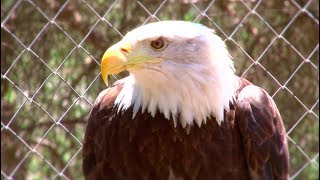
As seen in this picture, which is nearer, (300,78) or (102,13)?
(102,13)

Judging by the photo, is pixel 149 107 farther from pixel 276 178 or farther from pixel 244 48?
pixel 244 48

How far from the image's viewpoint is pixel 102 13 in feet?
14.8

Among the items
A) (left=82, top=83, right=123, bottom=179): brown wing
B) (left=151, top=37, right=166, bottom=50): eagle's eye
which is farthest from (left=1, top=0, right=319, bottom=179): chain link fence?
(left=151, top=37, right=166, bottom=50): eagle's eye

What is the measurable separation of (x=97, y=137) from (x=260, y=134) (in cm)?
72

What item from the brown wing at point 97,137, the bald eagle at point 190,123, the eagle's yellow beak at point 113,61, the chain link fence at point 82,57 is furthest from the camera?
the chain link fence at point 82,57

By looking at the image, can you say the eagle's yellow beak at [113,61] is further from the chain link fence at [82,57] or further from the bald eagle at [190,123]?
the chain link fence at [82,57]

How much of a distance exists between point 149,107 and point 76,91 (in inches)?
42.4

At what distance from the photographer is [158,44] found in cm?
327

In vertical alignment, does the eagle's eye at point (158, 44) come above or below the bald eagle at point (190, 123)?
above

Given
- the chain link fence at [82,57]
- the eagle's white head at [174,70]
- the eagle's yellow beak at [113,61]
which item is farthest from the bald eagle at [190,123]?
the chain link fence at [82,57]

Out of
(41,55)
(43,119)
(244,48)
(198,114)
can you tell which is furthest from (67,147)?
(198,114)

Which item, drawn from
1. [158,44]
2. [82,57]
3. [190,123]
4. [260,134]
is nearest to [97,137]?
[190,123]

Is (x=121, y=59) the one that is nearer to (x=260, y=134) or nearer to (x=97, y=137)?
(x=97, y=137)

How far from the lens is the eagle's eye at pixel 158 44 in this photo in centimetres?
326
